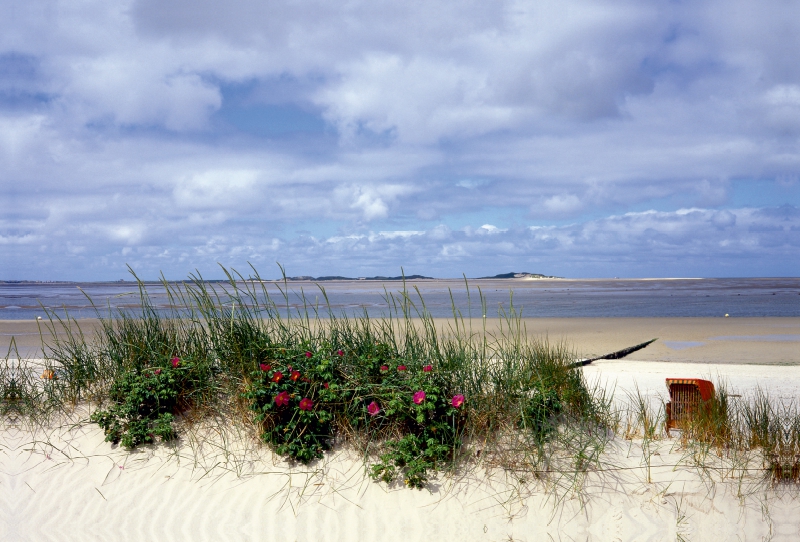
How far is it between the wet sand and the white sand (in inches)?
229

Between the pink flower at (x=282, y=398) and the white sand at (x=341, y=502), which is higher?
the pink flower at (x=282, y=398)

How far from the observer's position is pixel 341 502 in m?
4.55

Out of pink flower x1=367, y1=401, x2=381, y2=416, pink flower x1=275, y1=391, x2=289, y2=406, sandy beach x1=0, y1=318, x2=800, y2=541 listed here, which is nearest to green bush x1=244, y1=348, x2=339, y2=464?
pink flower x1=275, y1=391, x2=289, y2=406

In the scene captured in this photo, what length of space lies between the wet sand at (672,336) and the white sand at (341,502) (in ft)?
19.1

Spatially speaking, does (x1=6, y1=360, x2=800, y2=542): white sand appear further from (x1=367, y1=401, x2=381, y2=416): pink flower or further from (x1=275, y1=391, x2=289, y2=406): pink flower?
(x1=275, y1=391, x2=289, y2=406): pink flower

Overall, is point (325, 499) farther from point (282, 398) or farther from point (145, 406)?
point (145, 406)

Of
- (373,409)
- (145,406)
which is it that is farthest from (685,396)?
(145,406)

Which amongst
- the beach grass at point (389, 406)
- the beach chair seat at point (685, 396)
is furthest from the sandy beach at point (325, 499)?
the beach chair seat at point (685, 396)

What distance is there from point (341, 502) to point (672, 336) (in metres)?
15.4

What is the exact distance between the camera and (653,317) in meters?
23.6

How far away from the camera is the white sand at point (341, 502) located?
4371 millimetres

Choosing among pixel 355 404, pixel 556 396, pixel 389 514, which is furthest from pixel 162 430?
pixel 556 396

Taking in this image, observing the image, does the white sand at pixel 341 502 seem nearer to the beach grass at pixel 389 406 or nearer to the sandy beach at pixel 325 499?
the sandy beach at pixel 325 499

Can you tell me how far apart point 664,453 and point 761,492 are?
2.35 ft
